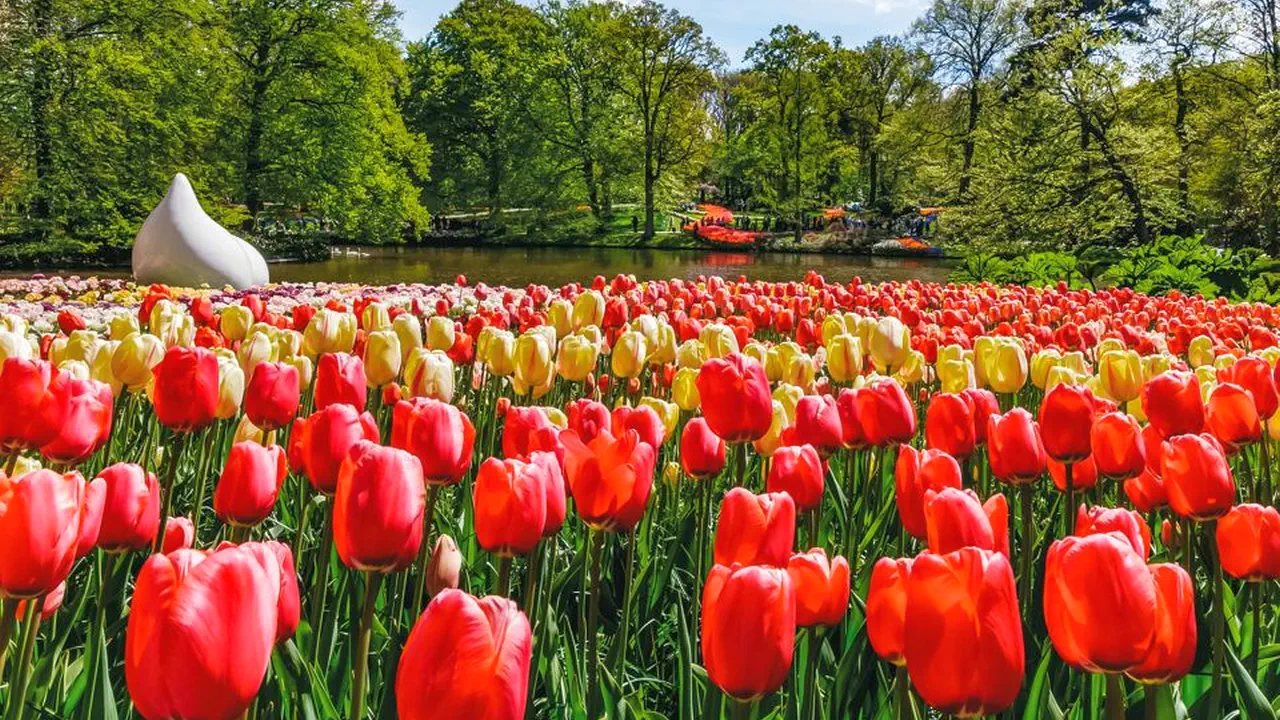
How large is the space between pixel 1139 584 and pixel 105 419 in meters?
1.76

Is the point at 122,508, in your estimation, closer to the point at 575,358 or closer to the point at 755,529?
the point at 755,529

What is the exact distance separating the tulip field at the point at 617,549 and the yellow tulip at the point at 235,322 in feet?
1.16

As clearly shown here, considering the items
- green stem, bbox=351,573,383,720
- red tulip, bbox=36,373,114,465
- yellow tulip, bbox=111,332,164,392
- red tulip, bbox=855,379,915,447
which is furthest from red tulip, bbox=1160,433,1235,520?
yellow tulip, bbox=111,332,164,392

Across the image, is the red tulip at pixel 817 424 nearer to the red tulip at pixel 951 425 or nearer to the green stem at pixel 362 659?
the red tulip at pixel 951 425

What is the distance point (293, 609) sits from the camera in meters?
1.20

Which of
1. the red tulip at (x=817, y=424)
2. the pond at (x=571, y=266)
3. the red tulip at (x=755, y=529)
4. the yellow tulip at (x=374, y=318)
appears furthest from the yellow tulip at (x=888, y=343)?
the pond at (x=571, y=266)

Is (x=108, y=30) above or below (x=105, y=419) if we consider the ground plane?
above

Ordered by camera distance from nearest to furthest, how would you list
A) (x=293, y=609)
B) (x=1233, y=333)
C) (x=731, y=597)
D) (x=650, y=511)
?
(x=731, y=597) < (x=293, y=609) < (x=650, y=511) < (x=1233, y=333)

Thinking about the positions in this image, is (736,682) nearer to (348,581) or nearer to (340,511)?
(340,511)

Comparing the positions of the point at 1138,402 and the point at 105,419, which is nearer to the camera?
the point at 105,419

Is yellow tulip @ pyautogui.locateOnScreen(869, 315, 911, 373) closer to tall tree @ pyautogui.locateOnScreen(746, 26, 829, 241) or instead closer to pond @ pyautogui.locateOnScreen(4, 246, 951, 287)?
pond @ pyautogui.locateOnScreen(4, 246, 951, 287)

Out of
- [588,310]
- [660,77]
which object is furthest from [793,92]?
[588,310]

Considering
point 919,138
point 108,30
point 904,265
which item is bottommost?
point 904,265

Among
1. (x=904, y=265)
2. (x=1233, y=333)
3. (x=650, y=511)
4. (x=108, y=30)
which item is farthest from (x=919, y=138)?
(x=650, y=511)
